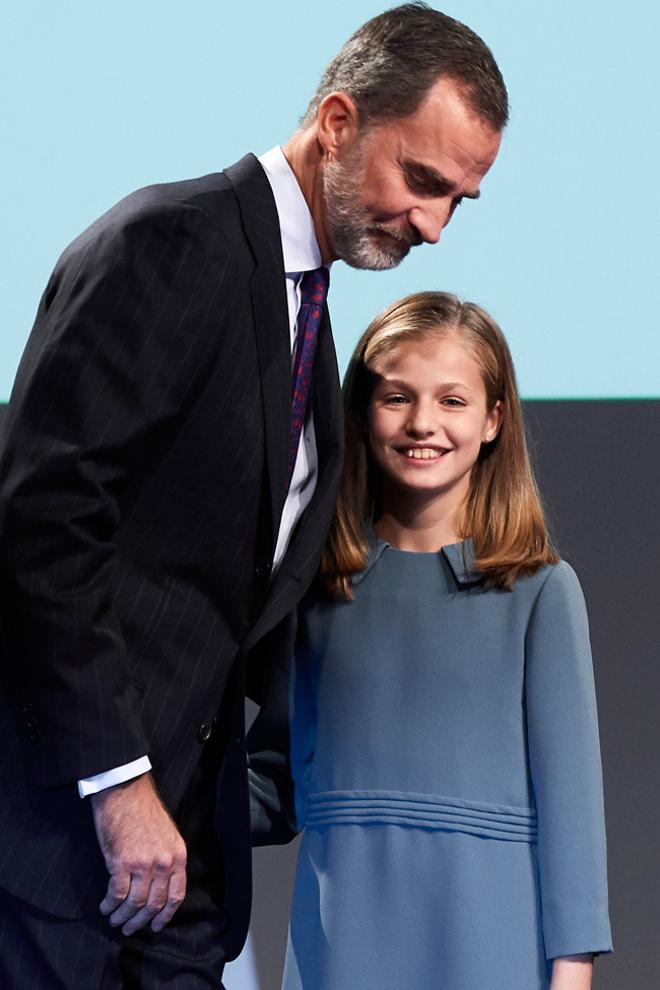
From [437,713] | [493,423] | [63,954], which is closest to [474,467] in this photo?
[493,423]

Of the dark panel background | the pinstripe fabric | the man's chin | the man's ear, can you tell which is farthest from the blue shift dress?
the dark panel background

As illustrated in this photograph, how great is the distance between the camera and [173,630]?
4.42 feet

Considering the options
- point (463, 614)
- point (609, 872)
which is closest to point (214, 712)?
point (463, 614)

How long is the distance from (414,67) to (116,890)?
2.64ft

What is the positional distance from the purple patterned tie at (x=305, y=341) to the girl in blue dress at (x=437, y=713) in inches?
8.4

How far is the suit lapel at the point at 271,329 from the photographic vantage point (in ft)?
4.44

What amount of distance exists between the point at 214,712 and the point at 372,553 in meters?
0.37

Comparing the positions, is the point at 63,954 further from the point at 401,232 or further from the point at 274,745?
the point at 401,232

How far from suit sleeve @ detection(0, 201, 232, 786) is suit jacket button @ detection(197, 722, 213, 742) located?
102 mm

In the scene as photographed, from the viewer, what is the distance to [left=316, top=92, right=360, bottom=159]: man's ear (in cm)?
143

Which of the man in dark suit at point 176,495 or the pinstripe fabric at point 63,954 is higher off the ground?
the man in dark suit at point 176,495

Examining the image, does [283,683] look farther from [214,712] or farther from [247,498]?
[247,498]

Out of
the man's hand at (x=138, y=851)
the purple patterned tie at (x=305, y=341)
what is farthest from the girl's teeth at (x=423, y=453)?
the man's hand at (x=138, y=851)

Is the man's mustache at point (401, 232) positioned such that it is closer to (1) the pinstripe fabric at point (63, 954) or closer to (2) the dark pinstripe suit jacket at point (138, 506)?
(2) the dark pinstripe suit jacket at point (138, 506)
